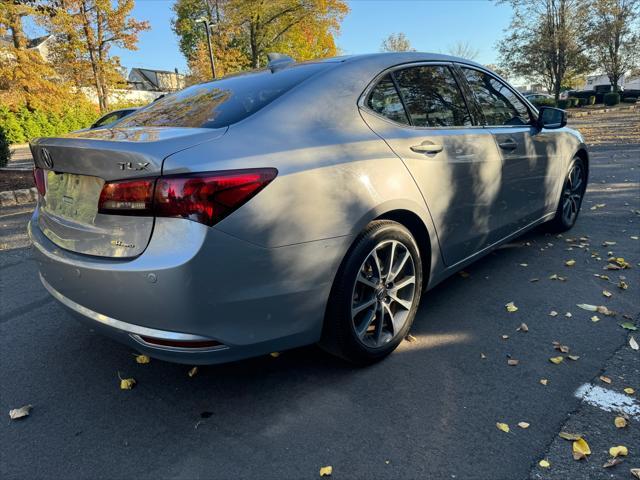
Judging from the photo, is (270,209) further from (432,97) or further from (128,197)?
(432,97)

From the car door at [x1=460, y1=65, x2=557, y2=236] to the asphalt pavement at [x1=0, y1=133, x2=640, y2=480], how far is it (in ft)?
2.40

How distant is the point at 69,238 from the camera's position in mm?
2197

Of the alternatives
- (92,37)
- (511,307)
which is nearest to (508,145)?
(511,307)

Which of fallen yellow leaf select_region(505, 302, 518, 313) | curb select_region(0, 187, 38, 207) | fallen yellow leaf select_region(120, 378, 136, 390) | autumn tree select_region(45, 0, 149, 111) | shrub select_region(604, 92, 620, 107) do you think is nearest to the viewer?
fallen yellow leaf select_region(120, 378, 136, 390)

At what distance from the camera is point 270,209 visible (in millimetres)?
1955

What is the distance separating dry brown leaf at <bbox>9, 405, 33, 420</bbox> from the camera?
228 centimetres

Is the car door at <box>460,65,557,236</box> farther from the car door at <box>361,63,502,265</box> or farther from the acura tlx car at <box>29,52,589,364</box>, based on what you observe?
the acura tlx car at <box>29,52,589,364</box>

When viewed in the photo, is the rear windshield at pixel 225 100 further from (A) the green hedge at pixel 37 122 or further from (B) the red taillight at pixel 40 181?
(A) the green hedge at pixel 37 122

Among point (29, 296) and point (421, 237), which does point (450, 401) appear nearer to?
point (421, 237)

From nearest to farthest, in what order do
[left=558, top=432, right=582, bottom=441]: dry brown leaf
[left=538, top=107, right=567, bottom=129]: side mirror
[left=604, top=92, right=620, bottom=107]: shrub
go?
[left=558, top=432, right=582, bottom=441]: dry brown leaf → [left=538, top=107, right=567, bottom=129]: side mirror → [left=604, top=92, right=620, bottom=107]: shrub

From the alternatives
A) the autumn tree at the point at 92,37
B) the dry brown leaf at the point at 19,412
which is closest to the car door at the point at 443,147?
the dry brown leaf at the point at 19,412

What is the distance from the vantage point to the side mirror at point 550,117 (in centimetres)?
398

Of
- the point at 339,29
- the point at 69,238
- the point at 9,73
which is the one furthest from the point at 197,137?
the point at 339,29

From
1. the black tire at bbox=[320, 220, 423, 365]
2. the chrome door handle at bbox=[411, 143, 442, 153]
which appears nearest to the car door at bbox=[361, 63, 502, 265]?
the chrome door handle at bbox=[411, 143, 442, 153]
